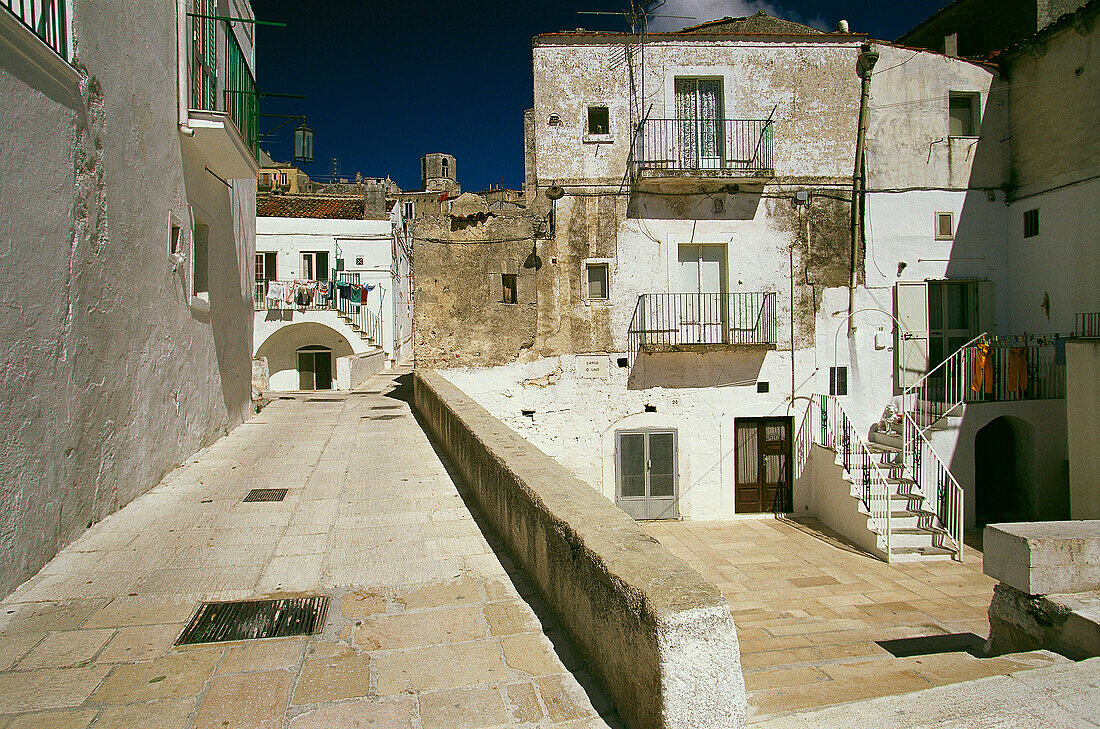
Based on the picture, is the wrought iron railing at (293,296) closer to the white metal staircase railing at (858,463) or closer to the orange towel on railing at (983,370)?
the white metal staircase railing at (858,463)

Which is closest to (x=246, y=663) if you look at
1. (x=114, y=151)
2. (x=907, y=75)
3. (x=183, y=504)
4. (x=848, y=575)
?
(x=183, y=504)

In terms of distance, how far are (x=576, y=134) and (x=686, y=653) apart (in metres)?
13.7

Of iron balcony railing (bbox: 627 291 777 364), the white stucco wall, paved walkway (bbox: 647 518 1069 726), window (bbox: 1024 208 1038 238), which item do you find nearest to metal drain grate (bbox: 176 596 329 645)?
paved walkway (bbox: 647 518 1069 726)

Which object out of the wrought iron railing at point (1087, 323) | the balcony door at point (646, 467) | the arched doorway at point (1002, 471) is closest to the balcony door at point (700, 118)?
the balcony door at point (646, 467)

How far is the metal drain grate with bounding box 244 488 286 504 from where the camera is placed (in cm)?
662

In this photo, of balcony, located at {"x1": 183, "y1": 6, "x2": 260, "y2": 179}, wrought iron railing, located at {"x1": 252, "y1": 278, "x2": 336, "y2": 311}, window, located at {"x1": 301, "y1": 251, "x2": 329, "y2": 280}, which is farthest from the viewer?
window, located at {"x1": 301, "y1": 251, "x2": 329, "y2": 280}

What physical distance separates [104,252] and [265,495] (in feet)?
8.73

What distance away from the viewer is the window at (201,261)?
909 centimetres

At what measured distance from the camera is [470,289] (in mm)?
15125

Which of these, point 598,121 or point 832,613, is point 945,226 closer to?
point 598,121

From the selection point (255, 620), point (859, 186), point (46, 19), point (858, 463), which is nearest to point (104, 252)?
point (46, 19)

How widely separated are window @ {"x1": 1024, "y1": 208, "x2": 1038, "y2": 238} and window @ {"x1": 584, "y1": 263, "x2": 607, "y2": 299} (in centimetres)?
908

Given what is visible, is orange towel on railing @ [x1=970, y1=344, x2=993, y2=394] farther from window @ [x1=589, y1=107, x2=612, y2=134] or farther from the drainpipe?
window @ [x1=589, y1=107, x2=612, y2=134]

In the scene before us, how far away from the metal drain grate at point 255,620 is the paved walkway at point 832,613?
2.48 metres
